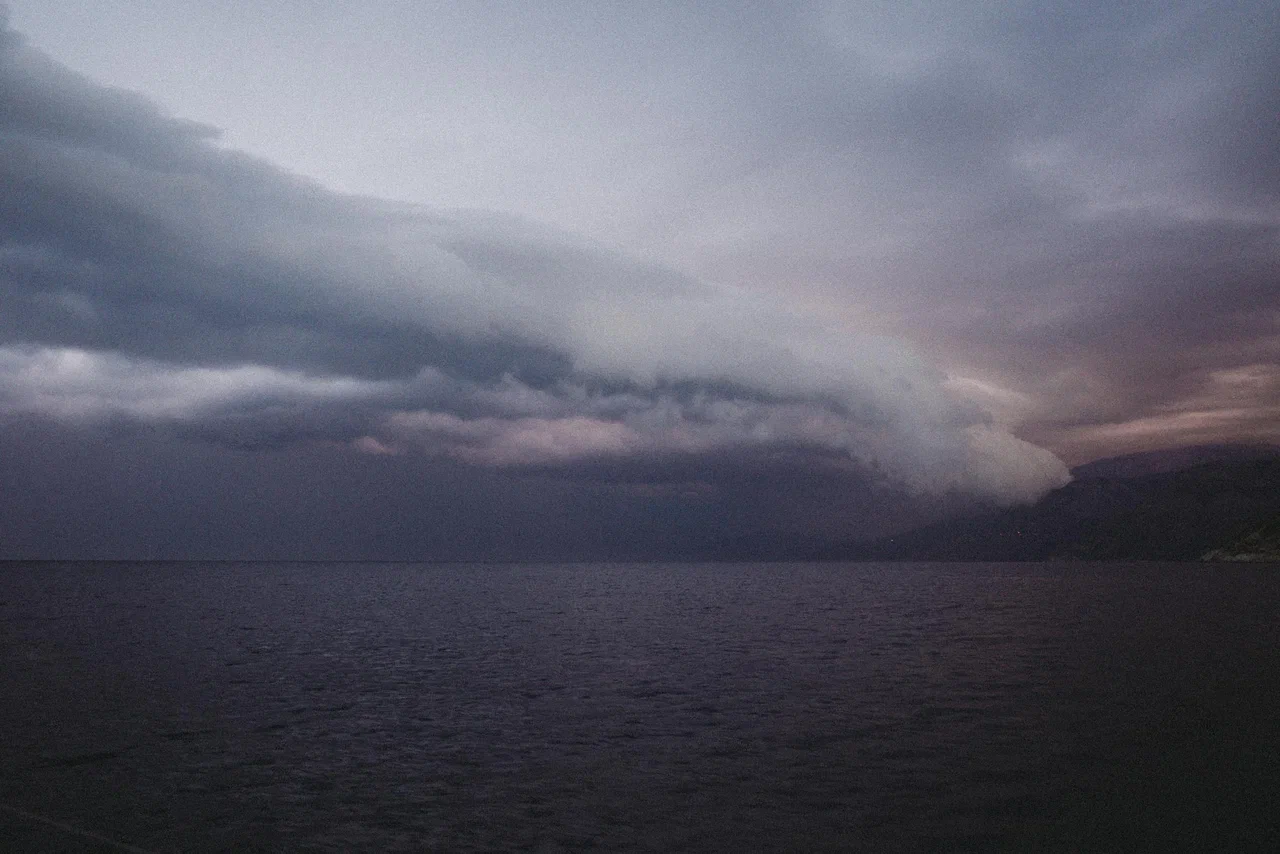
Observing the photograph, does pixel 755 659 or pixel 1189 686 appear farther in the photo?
pixel 755 659

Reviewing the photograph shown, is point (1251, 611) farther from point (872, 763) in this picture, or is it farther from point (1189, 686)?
point (872, 763)

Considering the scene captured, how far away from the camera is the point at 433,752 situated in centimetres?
3578

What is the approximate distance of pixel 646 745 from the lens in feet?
121

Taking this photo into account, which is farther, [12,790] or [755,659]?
[755,659]

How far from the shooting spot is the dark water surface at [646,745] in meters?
25.4

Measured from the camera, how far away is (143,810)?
27.3 meters

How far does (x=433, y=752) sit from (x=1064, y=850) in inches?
1010

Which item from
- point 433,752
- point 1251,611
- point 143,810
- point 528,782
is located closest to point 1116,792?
point 528,782

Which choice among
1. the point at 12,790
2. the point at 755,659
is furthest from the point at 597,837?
the point at 755,659

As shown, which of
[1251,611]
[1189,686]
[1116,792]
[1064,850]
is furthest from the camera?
[1251,611]

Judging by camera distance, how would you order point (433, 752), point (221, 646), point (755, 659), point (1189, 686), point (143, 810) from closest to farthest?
point (143, 810), point (433, 752), point (1189, 686), point (755, 659), point (221, 646)

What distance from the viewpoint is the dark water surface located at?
83.3 ft

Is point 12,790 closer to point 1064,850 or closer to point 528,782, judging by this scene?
point 528,782

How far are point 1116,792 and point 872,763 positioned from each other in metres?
8.91
